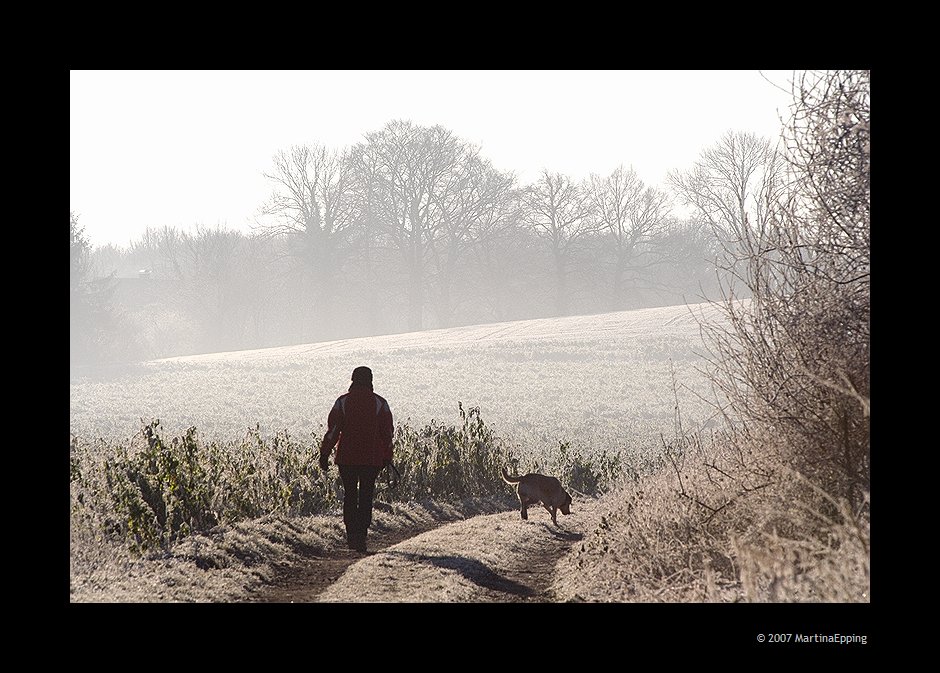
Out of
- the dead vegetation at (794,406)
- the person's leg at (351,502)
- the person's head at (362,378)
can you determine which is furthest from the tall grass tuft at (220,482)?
the dead vegetation at (794,406)

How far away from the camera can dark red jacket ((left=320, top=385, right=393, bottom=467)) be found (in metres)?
10.1

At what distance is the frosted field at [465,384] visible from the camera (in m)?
27.0

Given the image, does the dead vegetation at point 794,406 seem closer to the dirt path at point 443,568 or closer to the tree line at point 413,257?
the dirt path at point 443,568

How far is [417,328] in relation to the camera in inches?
2410

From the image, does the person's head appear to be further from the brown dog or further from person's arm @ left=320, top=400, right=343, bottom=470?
the brown dog

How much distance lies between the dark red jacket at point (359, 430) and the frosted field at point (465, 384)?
1126cm

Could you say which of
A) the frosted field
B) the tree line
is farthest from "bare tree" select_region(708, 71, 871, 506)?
the tree line

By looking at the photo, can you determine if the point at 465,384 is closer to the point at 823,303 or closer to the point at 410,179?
the point at 410,179

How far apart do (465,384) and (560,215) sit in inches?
1229

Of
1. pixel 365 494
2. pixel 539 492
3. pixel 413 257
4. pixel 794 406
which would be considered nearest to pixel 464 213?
pixel 413 257

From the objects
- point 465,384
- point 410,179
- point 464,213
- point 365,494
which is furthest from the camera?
point 464,213

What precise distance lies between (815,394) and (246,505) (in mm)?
6293

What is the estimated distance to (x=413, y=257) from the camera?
59781 mm
